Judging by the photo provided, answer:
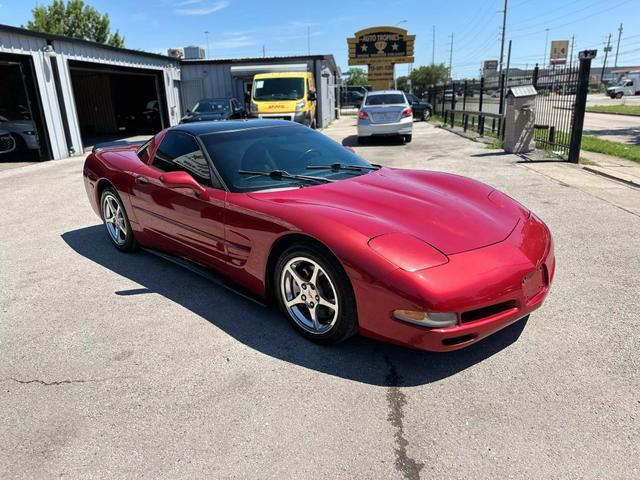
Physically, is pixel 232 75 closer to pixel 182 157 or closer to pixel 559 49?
pixel 182 157

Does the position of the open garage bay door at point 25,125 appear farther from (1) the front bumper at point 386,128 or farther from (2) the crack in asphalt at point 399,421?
(2) the crack in asphalt at point 399,421

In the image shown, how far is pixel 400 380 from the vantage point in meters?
2.73

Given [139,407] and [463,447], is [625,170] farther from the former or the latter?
[139,407]

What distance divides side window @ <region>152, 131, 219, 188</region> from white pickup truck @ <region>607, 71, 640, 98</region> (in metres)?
57.9

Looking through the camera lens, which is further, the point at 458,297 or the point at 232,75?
the point at 232,75

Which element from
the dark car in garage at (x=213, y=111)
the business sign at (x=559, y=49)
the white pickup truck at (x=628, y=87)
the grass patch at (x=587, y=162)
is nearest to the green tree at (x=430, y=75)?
the business sign at (x=559, y=49)

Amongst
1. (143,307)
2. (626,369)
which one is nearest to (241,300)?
→ (143,307)

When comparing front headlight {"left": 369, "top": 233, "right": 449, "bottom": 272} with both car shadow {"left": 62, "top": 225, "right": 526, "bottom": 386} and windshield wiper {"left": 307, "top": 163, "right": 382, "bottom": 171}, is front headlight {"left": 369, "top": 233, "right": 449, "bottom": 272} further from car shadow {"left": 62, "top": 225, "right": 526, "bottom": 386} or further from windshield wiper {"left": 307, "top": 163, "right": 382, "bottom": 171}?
windshield wiper {"left": 307, "top": 163, "right": 382, "bottom": 171}

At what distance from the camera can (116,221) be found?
5.10 metres

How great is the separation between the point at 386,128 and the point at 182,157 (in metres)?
11.3

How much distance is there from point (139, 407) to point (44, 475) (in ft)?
1.78

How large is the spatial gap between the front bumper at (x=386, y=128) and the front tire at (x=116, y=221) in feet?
34.9

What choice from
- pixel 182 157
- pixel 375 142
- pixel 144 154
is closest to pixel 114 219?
pixel 144 154

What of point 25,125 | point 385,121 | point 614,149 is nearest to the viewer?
point 614,149
